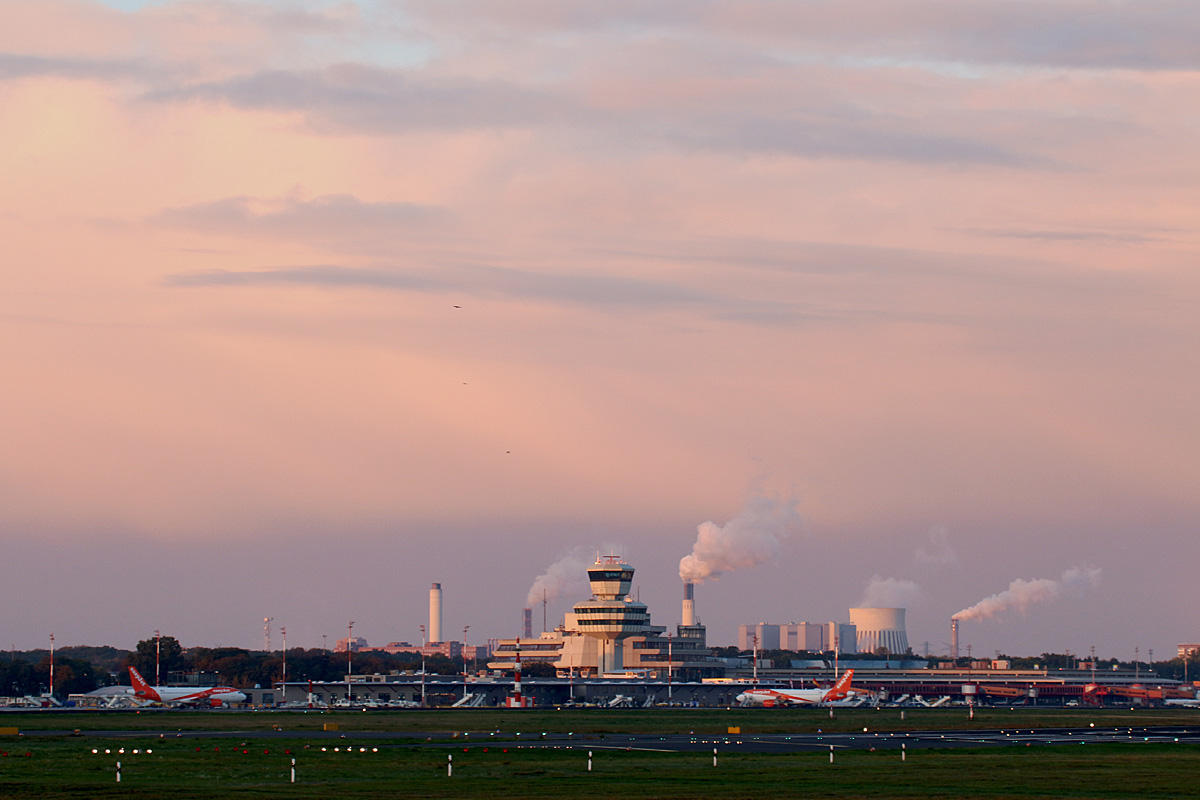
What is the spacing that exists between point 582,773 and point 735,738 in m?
40.4

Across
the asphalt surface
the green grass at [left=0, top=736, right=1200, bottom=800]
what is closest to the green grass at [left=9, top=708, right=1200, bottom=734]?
the asphalt surface

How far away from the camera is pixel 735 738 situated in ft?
355

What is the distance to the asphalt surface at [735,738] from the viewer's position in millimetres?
94438

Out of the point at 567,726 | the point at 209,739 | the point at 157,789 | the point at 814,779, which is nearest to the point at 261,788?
the point at 157,789

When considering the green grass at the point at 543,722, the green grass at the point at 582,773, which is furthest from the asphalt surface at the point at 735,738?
the green grass at the point at 543,722

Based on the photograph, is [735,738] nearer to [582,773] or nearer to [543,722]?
[543,722]

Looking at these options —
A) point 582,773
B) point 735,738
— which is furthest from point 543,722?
point 582,773

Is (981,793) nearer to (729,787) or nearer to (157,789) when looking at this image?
(729,787)

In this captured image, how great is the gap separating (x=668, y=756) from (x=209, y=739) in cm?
3600

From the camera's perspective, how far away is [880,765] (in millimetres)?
77000

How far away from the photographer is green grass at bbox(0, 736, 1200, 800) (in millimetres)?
58844

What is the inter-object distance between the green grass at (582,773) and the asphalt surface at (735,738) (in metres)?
6.04

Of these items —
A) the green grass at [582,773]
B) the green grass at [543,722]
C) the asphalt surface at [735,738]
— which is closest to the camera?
the green grass at [582,773]

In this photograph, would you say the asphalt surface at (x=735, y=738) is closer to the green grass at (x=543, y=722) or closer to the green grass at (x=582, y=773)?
the green grass at (x=582, y=773)
